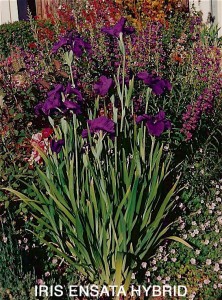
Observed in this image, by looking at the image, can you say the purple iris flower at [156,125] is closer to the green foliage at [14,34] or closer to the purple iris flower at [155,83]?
the purple iris flower at [155,83]

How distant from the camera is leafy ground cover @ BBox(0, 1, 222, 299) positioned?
2980 millimetres

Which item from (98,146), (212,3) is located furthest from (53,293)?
(212,3)

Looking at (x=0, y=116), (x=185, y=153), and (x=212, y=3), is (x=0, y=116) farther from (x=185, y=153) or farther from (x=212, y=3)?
(x=212, y=3)

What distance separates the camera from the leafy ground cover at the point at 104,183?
9.78ft

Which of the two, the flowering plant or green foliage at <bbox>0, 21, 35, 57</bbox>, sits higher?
green foliage at <bbox>0, 21, 35, 57</bbox>

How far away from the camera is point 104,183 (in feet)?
9.63

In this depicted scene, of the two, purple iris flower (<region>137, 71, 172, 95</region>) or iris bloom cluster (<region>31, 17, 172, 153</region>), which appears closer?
iris bloom cluster (<region>31, 17, 172, 153</region>)

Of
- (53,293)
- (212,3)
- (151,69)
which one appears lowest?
(53,293)

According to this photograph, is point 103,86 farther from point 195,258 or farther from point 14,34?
point 14,34

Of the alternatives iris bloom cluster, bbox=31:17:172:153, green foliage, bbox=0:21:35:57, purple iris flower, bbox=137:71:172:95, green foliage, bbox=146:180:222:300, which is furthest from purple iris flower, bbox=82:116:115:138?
green foliage, bbox=0:21:35:57

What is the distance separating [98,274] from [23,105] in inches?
60.3

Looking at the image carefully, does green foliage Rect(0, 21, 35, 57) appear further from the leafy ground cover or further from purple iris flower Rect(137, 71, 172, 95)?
purple iris flower Rect(137, 71, 172, 95)

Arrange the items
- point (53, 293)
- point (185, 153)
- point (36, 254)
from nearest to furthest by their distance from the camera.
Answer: point (53, 293), point (36, 254), point (185, 153)

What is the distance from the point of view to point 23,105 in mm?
4055
